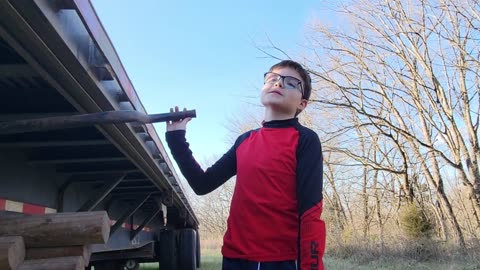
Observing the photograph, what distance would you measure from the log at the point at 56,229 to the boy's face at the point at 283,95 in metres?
1.06

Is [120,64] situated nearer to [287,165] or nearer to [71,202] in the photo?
[287,165]

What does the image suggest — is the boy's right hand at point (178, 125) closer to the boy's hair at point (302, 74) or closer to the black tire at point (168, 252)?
the boy's hair at point (302, 74)

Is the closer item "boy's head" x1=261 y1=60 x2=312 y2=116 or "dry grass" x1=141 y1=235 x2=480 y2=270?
"boy's head" x1=261 y1=60 x2=312 y2=116

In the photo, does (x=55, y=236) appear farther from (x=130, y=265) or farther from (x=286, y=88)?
(x=130, y=265)

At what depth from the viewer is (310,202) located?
205 cm

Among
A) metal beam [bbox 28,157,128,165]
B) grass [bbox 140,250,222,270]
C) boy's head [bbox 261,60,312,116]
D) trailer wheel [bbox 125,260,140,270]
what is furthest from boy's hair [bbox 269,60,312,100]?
grass [bbox 140,250,222,270]

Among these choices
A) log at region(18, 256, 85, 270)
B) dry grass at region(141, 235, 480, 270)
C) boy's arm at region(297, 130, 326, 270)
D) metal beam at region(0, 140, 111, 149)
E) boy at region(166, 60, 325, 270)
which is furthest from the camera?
dry grass at region(141, 235, 480, 270)

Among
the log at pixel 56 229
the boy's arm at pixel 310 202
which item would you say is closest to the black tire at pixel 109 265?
the log at pixel 56 229

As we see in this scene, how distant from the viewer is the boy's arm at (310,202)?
6.39ft

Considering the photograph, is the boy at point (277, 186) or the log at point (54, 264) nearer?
the boy at point (277, 186)

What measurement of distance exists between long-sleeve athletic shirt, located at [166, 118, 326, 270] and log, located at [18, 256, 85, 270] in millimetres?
792

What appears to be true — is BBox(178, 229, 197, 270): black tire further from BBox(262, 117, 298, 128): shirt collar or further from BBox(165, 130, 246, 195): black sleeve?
BBox(262, 117, 298, 128): shirt collar

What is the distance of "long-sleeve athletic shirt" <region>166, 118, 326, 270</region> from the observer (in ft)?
6.63

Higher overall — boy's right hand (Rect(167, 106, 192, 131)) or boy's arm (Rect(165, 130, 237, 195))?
boy's right hand (Rect(167, 106, 192, 131))
